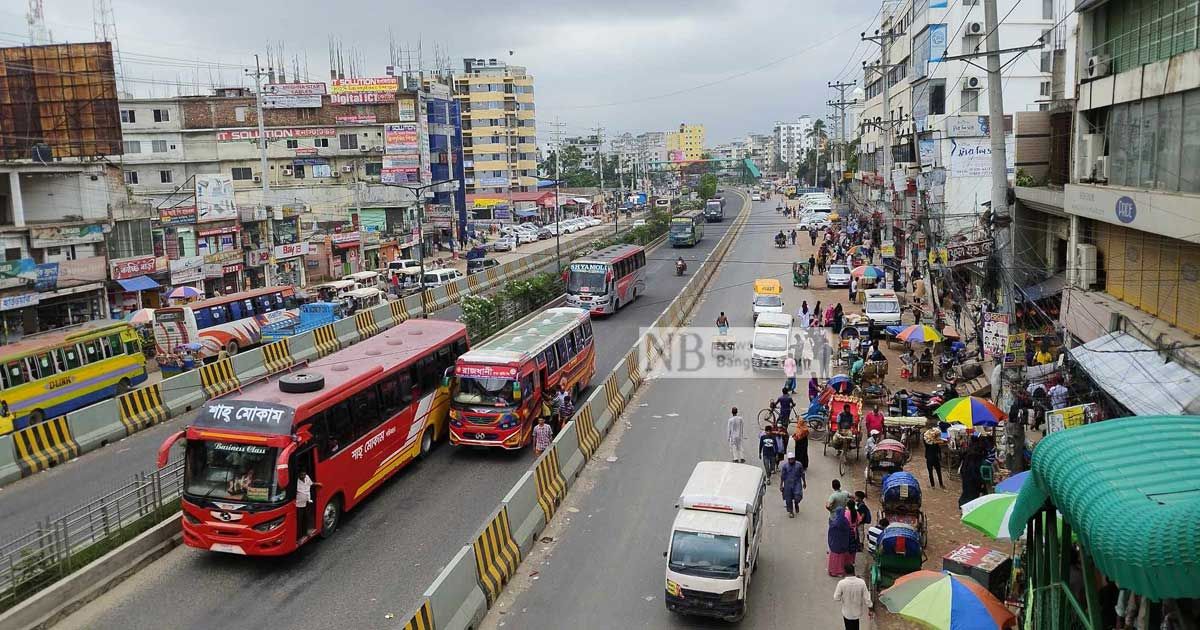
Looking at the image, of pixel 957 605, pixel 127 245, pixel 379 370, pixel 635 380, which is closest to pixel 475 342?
pixel 635 380

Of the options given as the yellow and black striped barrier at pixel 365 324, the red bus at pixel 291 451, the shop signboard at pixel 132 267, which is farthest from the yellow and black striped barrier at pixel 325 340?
the red bus at pixel 291 451

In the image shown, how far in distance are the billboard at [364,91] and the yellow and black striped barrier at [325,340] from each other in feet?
130

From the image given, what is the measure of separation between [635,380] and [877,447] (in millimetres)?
9982

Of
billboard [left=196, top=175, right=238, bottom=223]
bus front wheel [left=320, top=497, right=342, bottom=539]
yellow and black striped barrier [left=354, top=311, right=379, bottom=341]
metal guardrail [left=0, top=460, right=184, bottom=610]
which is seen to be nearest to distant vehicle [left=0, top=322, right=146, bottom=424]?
metal guardrail [left=0, top=460, right=184, bottom=610]

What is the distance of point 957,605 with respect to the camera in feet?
32.0

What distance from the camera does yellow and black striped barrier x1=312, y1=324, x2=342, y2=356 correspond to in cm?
3070

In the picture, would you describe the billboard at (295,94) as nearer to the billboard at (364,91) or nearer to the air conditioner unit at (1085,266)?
the billboard at (364,91)

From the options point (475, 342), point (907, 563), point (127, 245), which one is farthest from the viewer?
point (127, 245)

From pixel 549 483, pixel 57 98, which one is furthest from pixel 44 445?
pixel 57 98

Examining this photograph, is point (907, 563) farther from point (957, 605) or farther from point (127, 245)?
point (127, 245)

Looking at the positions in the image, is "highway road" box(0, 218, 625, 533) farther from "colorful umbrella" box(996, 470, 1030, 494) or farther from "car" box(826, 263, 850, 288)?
"car" box(826, 263, 850, 288)

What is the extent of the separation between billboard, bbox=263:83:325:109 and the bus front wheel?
56.4m

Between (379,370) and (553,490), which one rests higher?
(379,370)

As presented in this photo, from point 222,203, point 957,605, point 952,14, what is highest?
point 952,14
